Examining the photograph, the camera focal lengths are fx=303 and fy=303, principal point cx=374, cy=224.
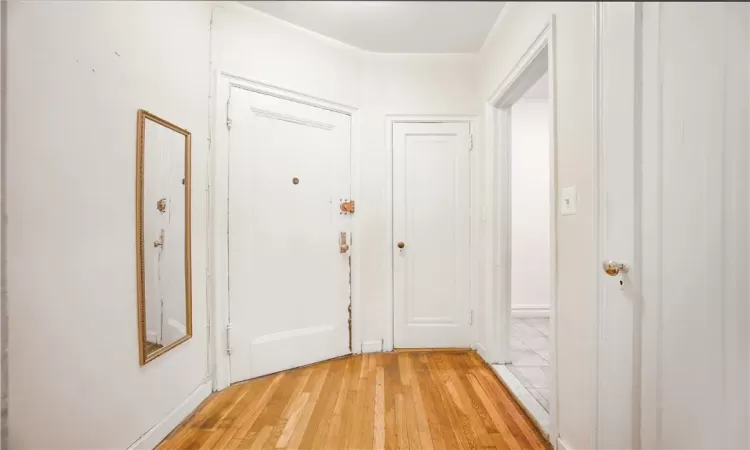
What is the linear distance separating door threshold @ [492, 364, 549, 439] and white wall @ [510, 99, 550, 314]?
149 centimetres

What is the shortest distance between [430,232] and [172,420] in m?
1.84

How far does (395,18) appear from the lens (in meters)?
0.38

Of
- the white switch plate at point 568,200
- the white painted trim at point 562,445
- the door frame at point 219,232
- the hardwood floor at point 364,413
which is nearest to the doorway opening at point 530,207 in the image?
the hardwood floor at point 364,413

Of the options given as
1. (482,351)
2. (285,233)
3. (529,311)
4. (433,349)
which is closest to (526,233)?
(529,311)

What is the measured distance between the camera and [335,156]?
7.04ft

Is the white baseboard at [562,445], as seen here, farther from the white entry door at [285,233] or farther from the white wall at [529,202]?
the white wall at [529,202]

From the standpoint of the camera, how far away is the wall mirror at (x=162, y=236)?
3.99ft

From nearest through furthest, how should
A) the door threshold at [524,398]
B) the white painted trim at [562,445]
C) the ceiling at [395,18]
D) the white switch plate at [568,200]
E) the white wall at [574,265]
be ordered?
→ 1. the ceiling at [395,18]
2. the white wall at [574,265]
3. the white switch plate at [568,200]
4. the white painted trim at [562,445]
5. the door threshold at [524,398]

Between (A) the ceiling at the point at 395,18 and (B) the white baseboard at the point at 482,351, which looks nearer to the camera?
(A) the ceiling at the point at 395,18

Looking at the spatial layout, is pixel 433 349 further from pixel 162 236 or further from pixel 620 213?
Answer: pixel 620 213

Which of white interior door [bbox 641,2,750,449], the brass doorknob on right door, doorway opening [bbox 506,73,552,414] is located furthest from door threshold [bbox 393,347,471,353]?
the brass doorknob on right door

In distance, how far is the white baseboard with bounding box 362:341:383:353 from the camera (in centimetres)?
226

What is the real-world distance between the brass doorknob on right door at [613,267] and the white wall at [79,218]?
133 centimetres

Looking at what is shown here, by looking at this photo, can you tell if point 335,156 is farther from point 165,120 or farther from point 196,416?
point 196,416
